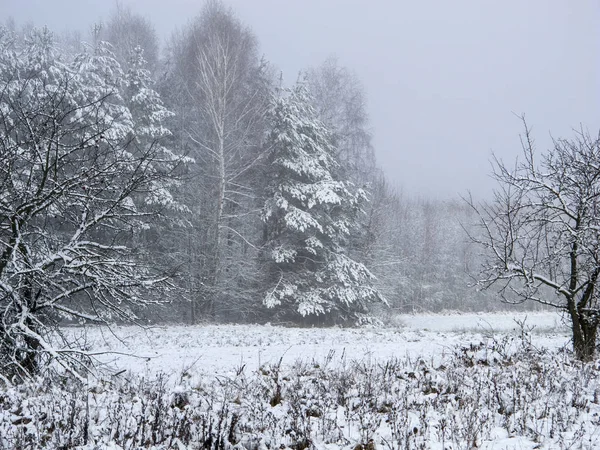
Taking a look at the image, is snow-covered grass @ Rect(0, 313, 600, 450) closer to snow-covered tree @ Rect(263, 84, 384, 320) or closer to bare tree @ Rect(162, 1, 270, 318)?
snow-covered tree @ Rect(263, 84, 384, 320)

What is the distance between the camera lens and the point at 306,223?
1717 cm

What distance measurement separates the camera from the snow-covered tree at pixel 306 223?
17.4 metres

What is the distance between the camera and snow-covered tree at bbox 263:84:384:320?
17.4m

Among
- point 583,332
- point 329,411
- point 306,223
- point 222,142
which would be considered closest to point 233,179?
point 222,142

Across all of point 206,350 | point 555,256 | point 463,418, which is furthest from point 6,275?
point 555,256

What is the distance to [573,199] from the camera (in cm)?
823

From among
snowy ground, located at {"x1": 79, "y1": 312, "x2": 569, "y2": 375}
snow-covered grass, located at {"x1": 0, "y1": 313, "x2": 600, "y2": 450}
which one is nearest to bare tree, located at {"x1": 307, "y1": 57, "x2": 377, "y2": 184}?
snowy ground, located at {"x1": 79, "y1": 312, "x2": 569, "y2": 375}

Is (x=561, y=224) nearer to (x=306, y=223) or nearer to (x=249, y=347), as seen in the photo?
(x=249, y=347)

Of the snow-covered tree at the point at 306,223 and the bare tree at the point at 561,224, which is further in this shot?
the snow-covered tree at the point at 306,223

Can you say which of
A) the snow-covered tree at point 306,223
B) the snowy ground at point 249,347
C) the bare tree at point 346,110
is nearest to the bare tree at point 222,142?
Answer: the snow-covered tree at point 306,223

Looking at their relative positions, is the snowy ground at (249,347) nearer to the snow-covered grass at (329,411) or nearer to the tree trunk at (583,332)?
the tree trunk at (583,332)

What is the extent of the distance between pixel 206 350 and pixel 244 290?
8.07 metres

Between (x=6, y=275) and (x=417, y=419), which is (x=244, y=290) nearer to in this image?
(x=6, y=275)

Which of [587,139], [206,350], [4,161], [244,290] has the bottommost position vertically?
[206,350]
